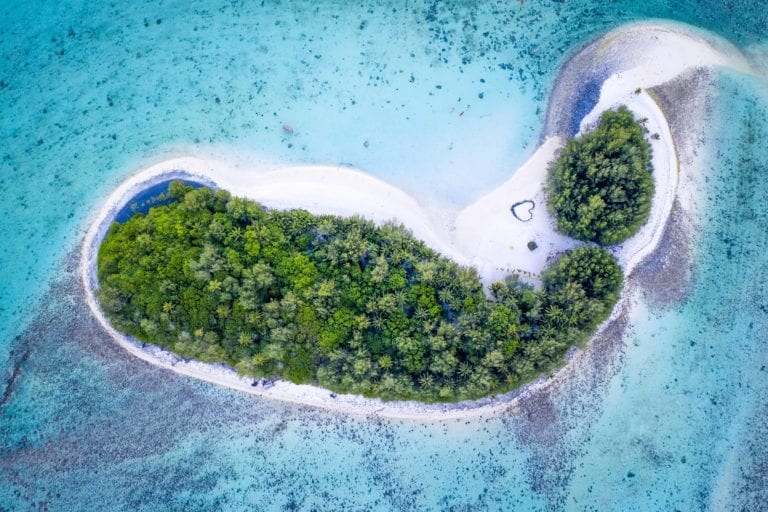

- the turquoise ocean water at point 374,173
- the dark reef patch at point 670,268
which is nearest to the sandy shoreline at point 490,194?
the dark reef patch at point 670,268

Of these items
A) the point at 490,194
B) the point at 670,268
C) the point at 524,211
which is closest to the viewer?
the point at 670,268

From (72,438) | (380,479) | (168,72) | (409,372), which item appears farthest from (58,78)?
(380,479)

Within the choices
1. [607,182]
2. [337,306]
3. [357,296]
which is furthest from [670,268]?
[337,306]

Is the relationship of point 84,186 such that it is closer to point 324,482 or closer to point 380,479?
point 324,482

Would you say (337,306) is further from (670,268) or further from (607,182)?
(670,268)

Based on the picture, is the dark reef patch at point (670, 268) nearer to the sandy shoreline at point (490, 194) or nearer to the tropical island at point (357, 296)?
the sandy shoreline at point (490, 194)

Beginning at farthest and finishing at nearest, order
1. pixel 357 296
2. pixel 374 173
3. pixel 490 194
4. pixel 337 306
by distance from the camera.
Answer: pixel 374 173, pixel 490 194, pixel 337 306, pixel 357 296
